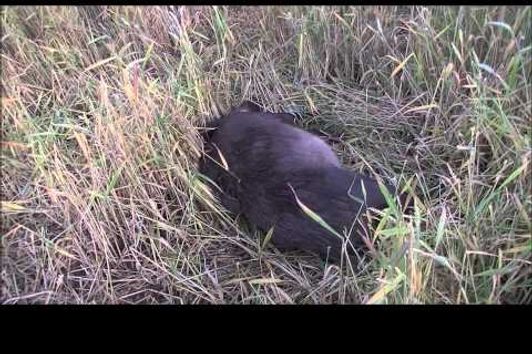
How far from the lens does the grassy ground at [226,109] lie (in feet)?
6.18

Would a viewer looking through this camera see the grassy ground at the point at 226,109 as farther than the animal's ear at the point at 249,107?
No

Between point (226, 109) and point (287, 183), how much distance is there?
2.06 feet

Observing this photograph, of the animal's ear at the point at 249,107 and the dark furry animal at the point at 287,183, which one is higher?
the animal's ear at the point at 249,107

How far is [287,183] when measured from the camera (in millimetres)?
2004

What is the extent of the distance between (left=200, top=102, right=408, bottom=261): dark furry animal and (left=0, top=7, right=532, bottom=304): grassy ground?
89mm

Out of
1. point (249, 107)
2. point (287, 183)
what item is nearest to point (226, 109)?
point (249, 107)

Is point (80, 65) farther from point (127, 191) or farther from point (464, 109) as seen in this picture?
point (464, 109)

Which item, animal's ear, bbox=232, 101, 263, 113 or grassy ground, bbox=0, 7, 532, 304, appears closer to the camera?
grassy ground, bbox=0, 7, 532, 304

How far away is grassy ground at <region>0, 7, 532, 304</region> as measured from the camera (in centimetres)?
188

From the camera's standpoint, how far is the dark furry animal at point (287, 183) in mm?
1918

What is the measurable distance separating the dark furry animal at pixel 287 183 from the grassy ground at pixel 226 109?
9cm

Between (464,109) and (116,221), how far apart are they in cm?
135

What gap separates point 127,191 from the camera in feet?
7.20
